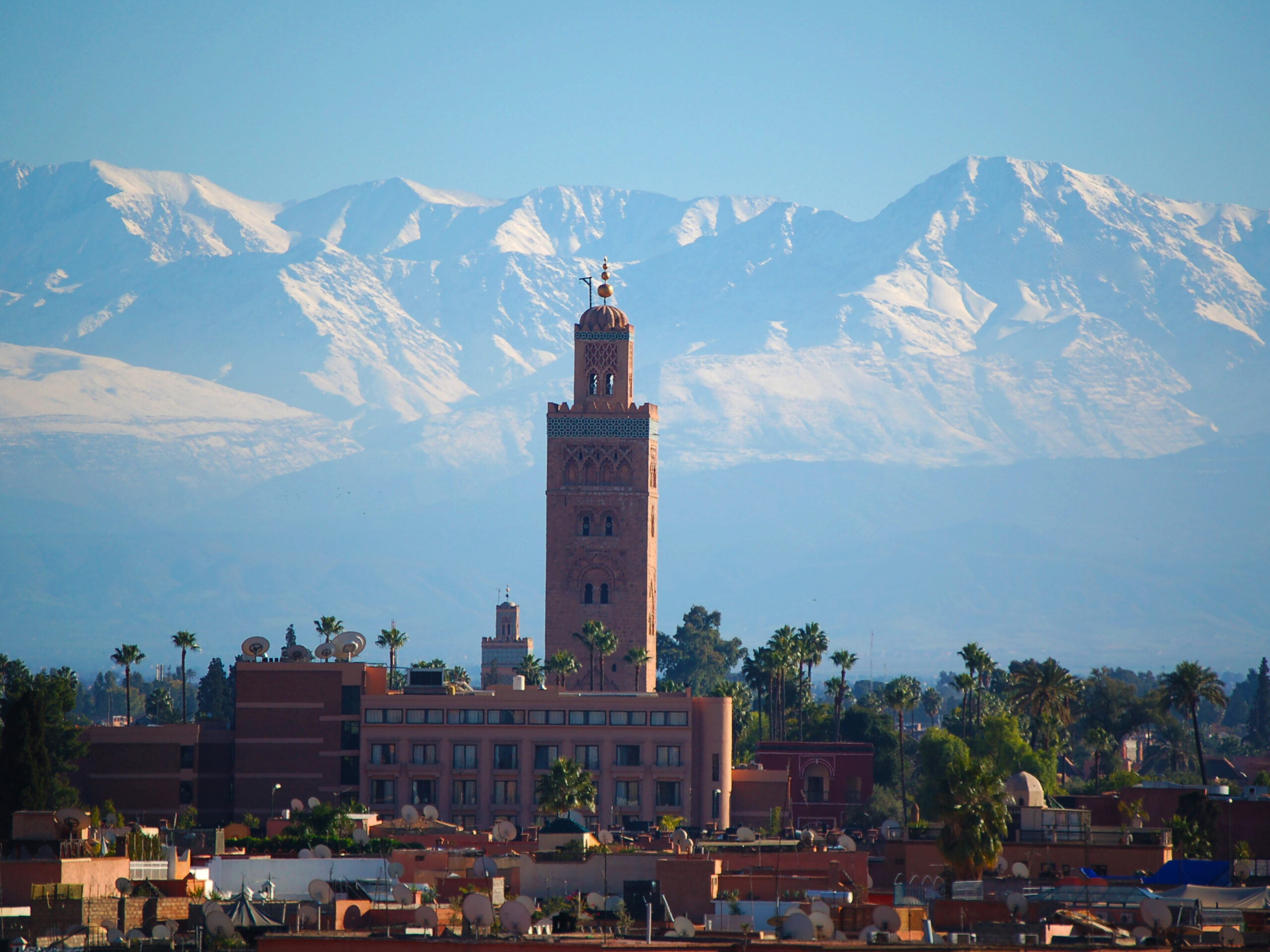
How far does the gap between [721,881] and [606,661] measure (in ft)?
243

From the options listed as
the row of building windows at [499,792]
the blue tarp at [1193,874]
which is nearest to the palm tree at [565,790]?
the row of building windows at [499,792]

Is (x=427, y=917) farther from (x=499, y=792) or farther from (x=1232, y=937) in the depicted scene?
(x=499, y=792)

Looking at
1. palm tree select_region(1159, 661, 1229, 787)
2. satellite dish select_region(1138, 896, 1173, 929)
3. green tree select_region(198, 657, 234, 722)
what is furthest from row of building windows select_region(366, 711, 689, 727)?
green tree select_region(198, 657, 234, 722)

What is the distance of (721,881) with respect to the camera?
65.9 meters

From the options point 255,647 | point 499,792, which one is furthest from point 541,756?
point 255,647

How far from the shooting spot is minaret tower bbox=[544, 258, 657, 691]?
141750mm

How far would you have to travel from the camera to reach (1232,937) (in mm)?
50375

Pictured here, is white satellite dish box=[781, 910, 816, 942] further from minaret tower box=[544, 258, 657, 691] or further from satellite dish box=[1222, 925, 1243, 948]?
minaret tower box=[544, 258, 657, 691]

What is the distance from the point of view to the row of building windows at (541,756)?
11681cm

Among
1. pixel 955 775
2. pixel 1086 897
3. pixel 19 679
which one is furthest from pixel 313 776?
pixel 1086 897

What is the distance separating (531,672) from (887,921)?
101m

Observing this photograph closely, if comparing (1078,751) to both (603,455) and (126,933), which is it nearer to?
(603,455)

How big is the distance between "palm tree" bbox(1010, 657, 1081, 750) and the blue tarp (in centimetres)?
6671

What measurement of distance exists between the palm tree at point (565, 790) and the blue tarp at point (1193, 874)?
4018 cm
